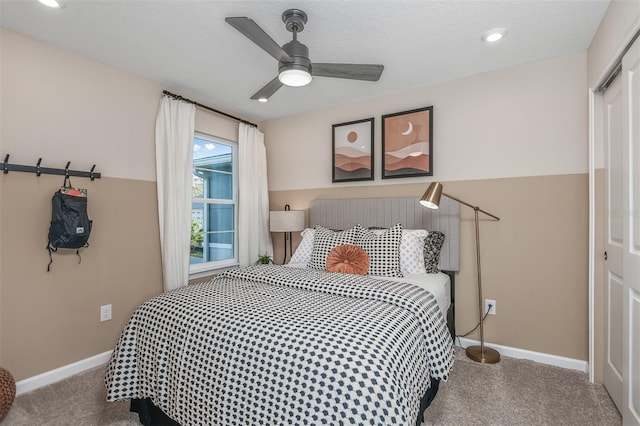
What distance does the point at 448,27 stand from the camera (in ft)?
6.71

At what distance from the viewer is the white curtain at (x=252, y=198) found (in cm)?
361

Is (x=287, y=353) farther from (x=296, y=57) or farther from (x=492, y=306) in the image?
(x=492, y=306)

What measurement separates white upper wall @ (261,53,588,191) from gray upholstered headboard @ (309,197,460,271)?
253mm

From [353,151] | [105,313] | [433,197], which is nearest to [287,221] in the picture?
[353,151]

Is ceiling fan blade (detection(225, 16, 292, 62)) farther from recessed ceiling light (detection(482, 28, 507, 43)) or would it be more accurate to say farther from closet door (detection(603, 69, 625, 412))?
closet door (detection(603, 69, 625, 412))

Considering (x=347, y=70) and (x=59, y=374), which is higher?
(x=347, y=70)

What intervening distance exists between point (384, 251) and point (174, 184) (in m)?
2.02

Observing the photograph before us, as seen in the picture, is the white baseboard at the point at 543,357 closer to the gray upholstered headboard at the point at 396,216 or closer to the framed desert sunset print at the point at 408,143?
the gray upholstered headboard at the point at 396,216

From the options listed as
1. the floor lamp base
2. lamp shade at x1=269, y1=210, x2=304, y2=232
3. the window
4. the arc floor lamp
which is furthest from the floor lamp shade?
the floor lamp base

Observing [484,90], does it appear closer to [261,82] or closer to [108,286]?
[261,82]

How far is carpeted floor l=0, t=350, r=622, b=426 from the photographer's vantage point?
1.77 m

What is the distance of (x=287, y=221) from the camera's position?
3.45 meters

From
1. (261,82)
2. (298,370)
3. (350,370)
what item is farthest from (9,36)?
(350,370)

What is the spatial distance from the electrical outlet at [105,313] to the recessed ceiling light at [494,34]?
11.5ft
